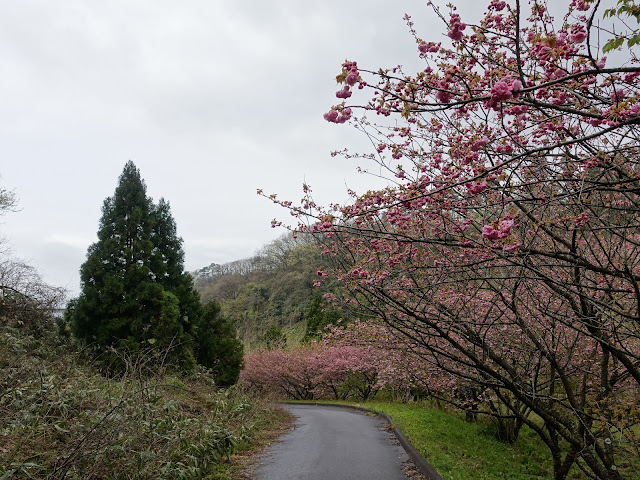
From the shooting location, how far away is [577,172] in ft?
14.9

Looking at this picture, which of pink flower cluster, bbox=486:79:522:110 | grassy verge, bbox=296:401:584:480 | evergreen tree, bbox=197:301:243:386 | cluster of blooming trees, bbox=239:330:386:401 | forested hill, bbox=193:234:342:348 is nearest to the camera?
pink flower cluster, bbox=486:79:522:110

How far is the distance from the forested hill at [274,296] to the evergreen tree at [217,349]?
468 inches

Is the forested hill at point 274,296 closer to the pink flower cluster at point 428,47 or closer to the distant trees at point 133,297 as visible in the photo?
the distant trees at point 133,297

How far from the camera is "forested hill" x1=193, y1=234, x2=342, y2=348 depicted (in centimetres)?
3509

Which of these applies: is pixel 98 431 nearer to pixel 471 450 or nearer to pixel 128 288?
pixel 471 450

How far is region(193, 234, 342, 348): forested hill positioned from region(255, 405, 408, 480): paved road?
62.2 ft

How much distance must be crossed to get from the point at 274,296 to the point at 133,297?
29.8m

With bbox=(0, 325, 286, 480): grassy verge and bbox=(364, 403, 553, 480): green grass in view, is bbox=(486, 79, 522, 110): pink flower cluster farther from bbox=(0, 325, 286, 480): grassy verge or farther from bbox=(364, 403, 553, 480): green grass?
bbox=(364, 403, 553, 480): green grass

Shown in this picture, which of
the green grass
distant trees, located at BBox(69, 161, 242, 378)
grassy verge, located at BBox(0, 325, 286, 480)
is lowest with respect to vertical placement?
the green grass

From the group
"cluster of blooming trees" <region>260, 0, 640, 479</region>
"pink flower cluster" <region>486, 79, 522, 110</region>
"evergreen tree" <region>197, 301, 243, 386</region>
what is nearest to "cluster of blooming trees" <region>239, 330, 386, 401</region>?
"evergreen tree" <region>197, 301, 243, 386</region>

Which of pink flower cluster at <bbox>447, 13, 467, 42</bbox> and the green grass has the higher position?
pink flower cluster at <bbox>447, 13, 467, 42</bbox>

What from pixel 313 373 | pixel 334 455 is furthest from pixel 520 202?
pixel 313 373

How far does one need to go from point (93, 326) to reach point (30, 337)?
5.16 m

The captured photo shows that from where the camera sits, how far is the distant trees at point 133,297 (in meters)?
15.6
